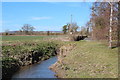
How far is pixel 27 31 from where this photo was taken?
7006cm

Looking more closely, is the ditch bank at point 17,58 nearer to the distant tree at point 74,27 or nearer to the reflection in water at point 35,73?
the reflection in water at point 35,73

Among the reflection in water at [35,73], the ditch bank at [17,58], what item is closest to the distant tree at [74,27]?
the ditch bank at [17,58]

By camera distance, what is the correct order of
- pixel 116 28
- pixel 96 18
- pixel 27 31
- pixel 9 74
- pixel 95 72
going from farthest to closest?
pixel 27 31 → pixel 96 18 → pixel 116 28 → pixel 9 74 → pixel 95 72

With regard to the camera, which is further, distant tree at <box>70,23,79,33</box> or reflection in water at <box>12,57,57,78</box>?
distant tree at <box>70,23,79,33</box>

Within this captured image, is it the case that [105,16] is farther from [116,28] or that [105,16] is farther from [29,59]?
[29,59]

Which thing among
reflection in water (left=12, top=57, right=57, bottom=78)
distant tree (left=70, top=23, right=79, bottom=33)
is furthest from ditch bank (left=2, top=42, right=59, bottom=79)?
distant tree (left=70, top=23, right=79, bottom=33)

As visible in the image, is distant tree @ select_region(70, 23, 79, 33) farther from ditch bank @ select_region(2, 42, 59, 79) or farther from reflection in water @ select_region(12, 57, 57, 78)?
reflection in water @ select_region(12, 57, 57, 78)

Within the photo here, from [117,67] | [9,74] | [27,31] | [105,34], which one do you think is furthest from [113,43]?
[27,31]

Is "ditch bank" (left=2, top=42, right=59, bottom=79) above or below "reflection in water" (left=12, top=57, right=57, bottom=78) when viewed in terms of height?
above

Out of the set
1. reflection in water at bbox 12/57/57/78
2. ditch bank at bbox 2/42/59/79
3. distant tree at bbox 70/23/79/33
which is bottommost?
reflection in water at bbox 12/57/57/78

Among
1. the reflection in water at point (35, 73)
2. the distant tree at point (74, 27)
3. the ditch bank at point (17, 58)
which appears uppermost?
the distant tree at point (74, 27)

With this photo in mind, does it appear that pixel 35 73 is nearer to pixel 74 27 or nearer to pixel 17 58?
pixel 17 58

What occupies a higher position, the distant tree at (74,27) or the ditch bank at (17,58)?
the distant tree at (74,27)

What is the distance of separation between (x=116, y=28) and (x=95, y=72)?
5.75 meters
